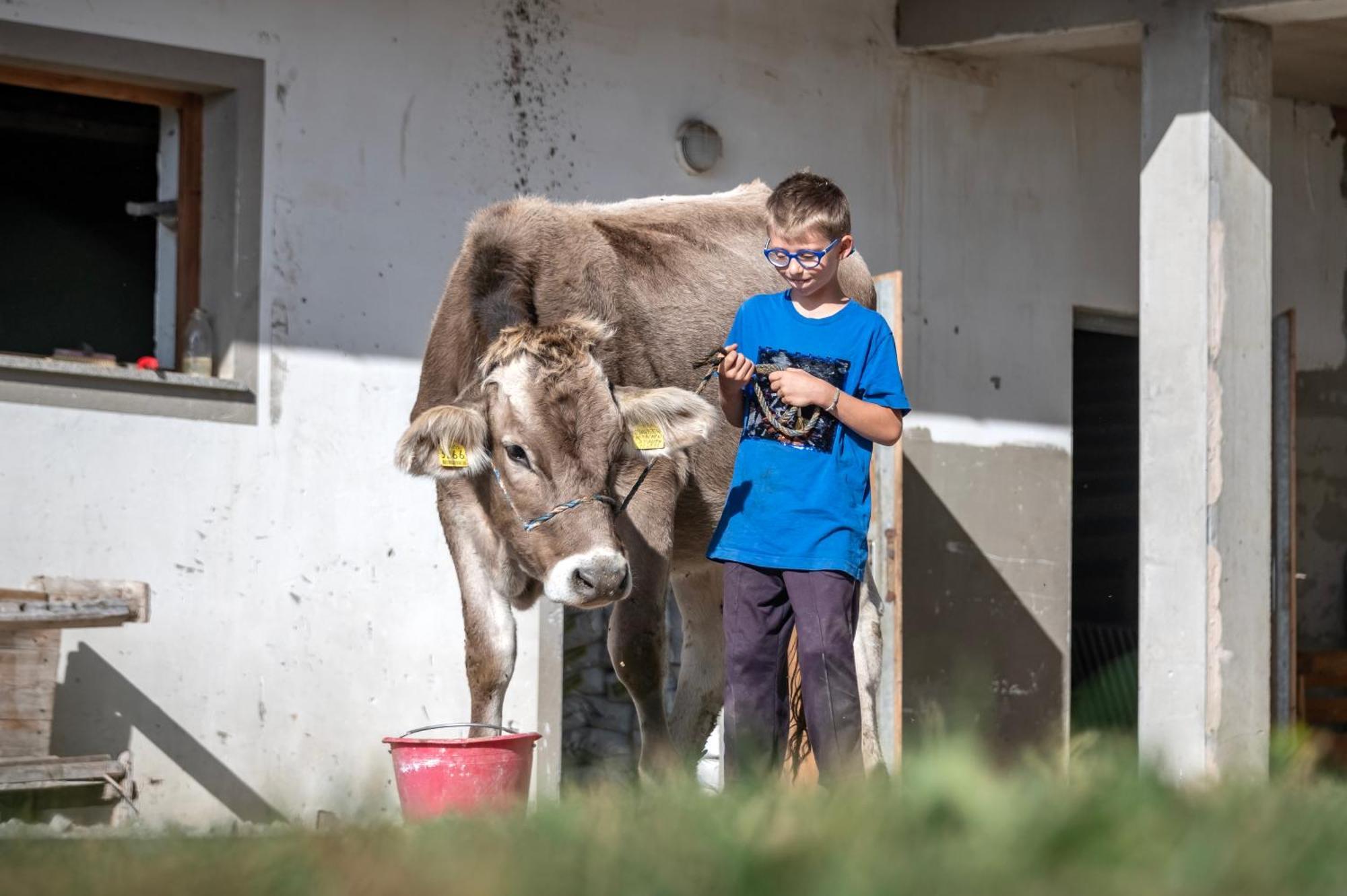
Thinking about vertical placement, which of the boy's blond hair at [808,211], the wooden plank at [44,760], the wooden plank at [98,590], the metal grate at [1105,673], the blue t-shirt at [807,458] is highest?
the boy's blond hair at [808,211]

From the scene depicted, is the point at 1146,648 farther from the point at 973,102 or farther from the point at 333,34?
the point at 333,34

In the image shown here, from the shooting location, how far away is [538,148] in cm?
822

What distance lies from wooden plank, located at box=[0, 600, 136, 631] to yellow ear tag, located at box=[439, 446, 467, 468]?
1.94 metres

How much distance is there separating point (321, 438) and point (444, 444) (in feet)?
8.30

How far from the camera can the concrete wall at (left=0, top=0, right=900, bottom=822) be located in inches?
277

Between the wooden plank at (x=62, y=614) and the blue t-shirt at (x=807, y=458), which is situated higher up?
the blue t-shirt at (x=807, y=458)

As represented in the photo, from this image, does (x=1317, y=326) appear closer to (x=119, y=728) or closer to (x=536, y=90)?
(x=536, y=90)

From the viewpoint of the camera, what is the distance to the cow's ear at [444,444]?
515cm

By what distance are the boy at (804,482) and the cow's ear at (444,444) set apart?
865 millimetres

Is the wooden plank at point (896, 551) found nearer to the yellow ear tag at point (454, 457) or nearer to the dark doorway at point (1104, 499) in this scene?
the dark doorway at point (1104, 499)

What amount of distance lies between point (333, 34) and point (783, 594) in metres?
4.15

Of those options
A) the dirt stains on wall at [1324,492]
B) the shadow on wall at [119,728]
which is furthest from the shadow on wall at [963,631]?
the shadow on wall at [119,728]

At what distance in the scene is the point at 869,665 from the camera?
21.5ft

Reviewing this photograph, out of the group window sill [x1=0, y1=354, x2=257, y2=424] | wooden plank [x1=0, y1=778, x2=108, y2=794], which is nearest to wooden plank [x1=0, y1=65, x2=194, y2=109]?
window sill [x1=0, y1=354, x2=257, y2=424]
